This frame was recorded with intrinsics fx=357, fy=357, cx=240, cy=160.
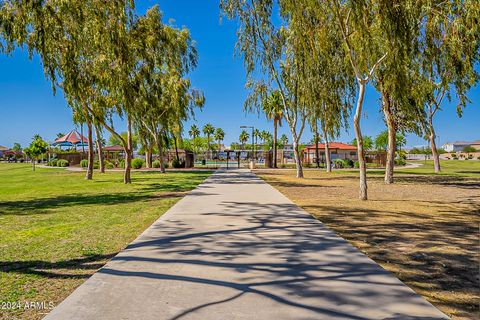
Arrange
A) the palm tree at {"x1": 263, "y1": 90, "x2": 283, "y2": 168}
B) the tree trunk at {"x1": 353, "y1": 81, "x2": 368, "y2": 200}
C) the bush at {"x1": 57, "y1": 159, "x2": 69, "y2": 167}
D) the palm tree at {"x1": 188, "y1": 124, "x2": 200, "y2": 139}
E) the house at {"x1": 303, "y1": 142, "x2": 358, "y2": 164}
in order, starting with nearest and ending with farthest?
1. the tree trunk at {"x1": 353, "y1": 81, "x2": 368, "y2": 200}
2. the palm tree at {"x1": 263, "y1": 90, "x2": 283, "y2": 168}
3. the bush at {"x1": 57, "y1": 159, "x2": 69, "y2": 167}
4. the house at {"x1": 303, "y1": 142, "x2": 358, "y2": 164}
5. the palm tree at {"x1": 188, "y1": 124, "x2": 200, "y2": 139}

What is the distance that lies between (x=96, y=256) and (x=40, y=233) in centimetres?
227

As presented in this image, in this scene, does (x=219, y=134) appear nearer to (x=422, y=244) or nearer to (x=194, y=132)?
(x=194, y=132)

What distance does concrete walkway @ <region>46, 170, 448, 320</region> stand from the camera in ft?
10.6

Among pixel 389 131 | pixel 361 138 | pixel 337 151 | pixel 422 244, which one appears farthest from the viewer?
pixel 337 151

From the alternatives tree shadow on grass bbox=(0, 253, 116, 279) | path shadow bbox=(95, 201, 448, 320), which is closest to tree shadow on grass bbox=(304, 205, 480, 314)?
path shadow bbox=(95, 201, 448, 320)

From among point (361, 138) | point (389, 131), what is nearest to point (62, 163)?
point (389, 131)

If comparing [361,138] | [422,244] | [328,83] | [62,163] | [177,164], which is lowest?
[422,244]

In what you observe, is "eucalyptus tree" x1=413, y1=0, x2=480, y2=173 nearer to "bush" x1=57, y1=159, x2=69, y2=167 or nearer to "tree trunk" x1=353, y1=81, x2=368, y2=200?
"tree trunk" x1=353, y1=81, x2=368, y2=200

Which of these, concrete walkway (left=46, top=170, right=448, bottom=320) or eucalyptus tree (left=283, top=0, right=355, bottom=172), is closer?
concrete walkway (left=46, top=170, right=448, bottom=320)

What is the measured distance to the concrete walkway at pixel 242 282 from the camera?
3.22 m

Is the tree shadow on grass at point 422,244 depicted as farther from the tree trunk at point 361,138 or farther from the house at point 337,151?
the house at point 337,151

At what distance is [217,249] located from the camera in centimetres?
537

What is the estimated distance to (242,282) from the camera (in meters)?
3.96

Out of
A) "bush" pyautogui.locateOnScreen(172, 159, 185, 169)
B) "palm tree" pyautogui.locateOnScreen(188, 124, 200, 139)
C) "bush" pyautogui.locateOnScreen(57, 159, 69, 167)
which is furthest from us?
"palm tree" pyautogui.locateOnScreen(188, 124, 200, 139)
